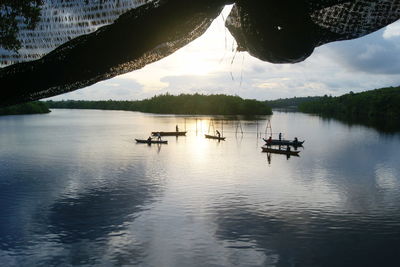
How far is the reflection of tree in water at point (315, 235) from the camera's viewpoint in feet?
59.7

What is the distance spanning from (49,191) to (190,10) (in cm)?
2966

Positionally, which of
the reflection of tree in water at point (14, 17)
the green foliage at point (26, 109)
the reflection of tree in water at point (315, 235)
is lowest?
the reflection of tree in water at point (315, 235)

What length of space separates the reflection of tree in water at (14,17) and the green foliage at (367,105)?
392ft

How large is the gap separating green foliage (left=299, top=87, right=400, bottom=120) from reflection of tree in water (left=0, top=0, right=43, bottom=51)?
392 feet

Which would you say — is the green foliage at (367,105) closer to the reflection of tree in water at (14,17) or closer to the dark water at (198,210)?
the dark water at (198,210)

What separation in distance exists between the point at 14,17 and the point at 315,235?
21.3m

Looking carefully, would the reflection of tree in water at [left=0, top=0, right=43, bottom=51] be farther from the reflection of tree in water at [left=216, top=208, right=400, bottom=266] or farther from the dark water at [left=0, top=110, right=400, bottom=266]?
the reflection of tree in water at [left=216, top=208, right=400, bottom=266]

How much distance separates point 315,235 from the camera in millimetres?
20734

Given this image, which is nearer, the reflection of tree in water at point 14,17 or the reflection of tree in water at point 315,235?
the reflection of tree in water at point 14,17

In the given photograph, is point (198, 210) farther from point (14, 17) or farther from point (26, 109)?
point (26, 109)

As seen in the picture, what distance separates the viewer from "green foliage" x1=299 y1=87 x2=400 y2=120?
11259cm

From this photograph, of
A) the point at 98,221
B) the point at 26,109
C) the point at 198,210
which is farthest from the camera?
the point at 26,109

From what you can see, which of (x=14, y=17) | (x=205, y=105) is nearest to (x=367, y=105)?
(x=205, y=105)

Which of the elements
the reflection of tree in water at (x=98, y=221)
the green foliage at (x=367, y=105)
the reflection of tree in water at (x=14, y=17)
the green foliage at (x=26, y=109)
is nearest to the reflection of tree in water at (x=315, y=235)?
the reflection of tree in water at (x=98, y=221)
